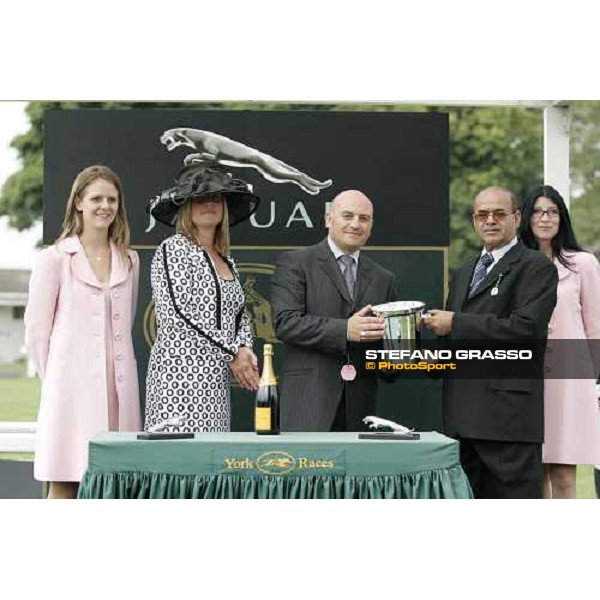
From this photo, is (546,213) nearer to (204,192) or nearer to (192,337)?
(204,192)

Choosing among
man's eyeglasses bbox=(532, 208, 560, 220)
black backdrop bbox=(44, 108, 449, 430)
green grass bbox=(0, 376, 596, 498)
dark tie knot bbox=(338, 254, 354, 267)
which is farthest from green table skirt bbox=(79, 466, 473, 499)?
green grass bbox=(0, 376, 596, 498)

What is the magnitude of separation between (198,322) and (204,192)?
0.60 metres

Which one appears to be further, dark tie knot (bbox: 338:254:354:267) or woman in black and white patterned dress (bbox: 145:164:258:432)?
dark tie knot (bbox: 338:254:354:267)

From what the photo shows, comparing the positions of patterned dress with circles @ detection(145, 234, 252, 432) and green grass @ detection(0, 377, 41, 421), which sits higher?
patterned dress with circles @ detection(145, 234, 252, 432)

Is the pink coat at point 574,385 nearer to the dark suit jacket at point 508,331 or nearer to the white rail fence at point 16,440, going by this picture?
the dark suit jacket at point 508,331

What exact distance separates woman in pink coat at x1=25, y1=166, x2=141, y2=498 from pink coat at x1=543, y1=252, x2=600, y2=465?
6.64ft

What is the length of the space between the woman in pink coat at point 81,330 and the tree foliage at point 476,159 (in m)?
4.27

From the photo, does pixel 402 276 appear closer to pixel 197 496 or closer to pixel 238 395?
pixel 238 395

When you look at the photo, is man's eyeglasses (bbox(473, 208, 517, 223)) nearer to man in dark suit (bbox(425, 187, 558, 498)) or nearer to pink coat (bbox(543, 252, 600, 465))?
man in dark suit (bbox(425, 187, 558, 498))

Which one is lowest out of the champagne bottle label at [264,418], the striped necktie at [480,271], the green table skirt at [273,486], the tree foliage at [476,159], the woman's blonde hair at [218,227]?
the green table skirt at [273,486]

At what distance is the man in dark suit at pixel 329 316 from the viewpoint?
5730 millimetres

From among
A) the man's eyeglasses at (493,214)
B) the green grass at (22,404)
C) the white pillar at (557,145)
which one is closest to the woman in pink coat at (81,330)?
the man's eyeglasses at (493,214)

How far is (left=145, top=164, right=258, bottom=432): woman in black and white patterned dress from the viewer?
557cm
